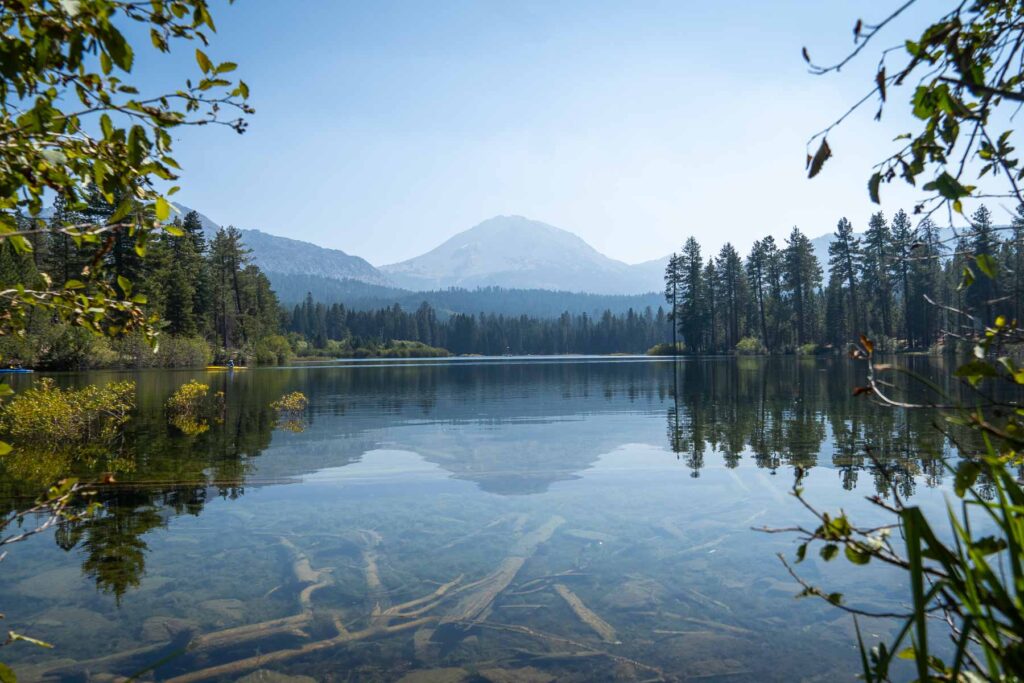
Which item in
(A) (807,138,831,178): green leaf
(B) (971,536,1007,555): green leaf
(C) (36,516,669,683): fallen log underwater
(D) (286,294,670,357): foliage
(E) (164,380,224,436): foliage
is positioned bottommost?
(C) (36,516,669,683): fallen log underwater

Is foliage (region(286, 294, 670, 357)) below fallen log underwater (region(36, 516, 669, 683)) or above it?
above

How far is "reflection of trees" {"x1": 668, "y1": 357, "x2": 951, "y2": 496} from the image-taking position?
1175 centimetres

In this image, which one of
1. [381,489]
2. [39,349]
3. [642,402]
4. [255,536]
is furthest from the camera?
[39,349]

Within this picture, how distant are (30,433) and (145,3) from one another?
57.8 ft

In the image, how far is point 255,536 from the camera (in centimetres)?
825

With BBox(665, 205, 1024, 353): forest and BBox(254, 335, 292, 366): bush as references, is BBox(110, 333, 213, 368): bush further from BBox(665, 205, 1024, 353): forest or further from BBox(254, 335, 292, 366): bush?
BBox(665, 205, 1024, 353): forest

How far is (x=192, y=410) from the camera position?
22750mm

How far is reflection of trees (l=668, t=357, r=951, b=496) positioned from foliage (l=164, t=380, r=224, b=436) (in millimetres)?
13693

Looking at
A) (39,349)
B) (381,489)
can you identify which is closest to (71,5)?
(381,489)

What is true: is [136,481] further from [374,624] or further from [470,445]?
[374,624]

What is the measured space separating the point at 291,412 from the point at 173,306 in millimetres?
49249

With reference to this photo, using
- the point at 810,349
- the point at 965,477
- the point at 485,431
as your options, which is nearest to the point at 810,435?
the point at 485,431

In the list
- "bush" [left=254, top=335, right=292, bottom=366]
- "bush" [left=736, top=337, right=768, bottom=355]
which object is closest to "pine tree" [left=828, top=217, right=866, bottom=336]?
"bush" [left=736, top=337, right=768, bottom=355]

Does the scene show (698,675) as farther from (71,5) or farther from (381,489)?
(381,489)
